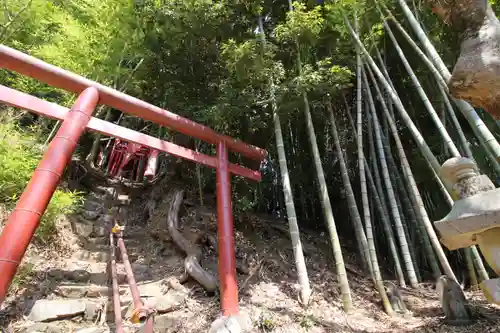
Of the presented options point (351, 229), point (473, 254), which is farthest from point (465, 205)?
point (351, 229)

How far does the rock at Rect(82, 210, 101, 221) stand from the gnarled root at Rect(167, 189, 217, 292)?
4.31 feet

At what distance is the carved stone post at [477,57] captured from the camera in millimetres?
1544

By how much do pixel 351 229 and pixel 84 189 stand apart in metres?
6.02

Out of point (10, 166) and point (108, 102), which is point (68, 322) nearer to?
point (10, 166)

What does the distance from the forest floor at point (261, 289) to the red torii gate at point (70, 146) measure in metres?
0.54

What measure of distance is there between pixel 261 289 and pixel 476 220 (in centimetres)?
314

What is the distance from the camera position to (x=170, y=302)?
12.1 feet

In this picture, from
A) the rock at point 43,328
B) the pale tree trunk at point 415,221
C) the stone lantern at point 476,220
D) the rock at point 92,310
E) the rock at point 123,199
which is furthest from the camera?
the rock at point 123,199

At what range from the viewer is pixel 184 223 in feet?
17.8

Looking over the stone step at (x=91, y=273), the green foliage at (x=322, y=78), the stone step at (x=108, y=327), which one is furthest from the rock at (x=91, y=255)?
the green foliage at (x=322, y=78)

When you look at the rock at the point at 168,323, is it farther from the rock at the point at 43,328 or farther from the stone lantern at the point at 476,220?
the stone lantern at the point at 476,220

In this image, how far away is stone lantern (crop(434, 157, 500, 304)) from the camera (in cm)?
179

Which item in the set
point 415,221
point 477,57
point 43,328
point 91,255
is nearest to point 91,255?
point 91,255

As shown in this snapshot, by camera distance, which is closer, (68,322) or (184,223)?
(68,322)
